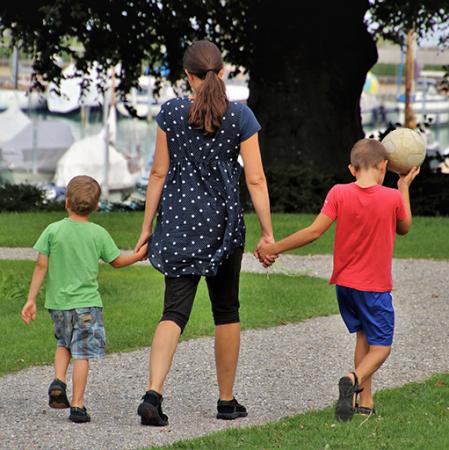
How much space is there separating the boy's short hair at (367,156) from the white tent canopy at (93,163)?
42.0 metres

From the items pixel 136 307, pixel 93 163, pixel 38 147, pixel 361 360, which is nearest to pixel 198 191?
pixel 361 360

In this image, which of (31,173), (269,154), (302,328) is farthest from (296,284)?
(31,173)

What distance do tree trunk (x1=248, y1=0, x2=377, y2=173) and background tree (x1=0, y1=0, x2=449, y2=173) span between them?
17mm

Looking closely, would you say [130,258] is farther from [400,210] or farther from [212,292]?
[400,210]

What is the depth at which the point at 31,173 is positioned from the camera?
4966cm

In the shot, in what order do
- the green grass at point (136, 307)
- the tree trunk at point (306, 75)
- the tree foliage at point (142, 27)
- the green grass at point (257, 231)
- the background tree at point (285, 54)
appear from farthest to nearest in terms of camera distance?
the tree trunk at point (306, 75), the background tree at point (285, 54), the tree foliage at point (142, 27), the green grass at point (257, 231), the green grass at point (136, 307)

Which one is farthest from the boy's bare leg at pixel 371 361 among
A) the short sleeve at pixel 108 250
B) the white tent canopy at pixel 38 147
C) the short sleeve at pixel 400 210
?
the white tent canopy at pixel 38 147

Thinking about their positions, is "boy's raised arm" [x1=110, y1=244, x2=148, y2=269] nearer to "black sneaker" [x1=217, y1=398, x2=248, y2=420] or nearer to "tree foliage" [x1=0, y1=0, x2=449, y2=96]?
"black sneaker" [x1=217, y1=398, x2=248, y2=420]

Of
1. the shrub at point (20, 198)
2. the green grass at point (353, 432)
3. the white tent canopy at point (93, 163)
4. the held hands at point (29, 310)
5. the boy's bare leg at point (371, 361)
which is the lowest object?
the white tent canopy at point (93, 163)

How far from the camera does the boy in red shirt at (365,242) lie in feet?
21.0

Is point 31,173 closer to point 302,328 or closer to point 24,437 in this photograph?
point 302,328

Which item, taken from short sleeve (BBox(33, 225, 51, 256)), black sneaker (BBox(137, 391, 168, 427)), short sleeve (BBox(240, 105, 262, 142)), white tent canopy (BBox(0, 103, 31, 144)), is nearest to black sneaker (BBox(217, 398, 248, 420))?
black sneaker (BBox(137, 391, 168, 427))

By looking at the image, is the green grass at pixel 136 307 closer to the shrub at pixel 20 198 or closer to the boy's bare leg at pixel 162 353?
the boy's bare leg at pixel 162 353

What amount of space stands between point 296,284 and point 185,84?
1230 cm
